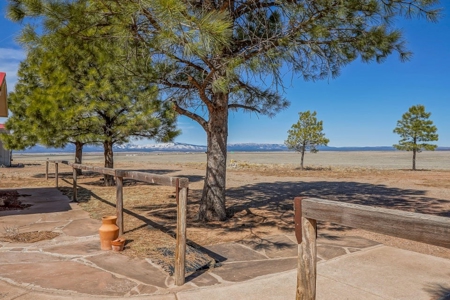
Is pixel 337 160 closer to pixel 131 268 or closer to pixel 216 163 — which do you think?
pixel 216 163

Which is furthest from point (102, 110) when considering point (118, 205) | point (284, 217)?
point (284, 217)

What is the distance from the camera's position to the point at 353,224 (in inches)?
72.8

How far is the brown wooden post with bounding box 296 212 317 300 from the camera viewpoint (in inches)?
82.9

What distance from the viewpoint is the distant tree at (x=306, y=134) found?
21906mm

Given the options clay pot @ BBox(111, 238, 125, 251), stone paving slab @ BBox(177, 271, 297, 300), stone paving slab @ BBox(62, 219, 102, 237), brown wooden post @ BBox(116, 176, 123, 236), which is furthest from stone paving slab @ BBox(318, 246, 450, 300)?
stone paving slab @ BBox(62, 219, 102, 237)

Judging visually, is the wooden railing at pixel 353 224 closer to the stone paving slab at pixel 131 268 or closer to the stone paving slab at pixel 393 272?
the stone paving slab at pixel 393 272

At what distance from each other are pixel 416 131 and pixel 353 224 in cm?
2321

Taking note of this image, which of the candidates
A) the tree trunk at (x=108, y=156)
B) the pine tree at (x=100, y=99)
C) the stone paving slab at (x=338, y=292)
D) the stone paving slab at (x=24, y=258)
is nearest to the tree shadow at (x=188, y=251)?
the stone paving slab at (x=24, y=258)

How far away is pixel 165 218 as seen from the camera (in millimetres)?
6668

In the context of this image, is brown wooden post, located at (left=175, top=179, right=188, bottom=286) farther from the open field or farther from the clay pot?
the open field

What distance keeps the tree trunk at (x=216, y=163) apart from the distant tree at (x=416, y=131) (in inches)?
759

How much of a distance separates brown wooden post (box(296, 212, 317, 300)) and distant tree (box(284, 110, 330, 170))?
20247 millimetres

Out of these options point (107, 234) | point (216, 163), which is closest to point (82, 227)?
point (107, 234)

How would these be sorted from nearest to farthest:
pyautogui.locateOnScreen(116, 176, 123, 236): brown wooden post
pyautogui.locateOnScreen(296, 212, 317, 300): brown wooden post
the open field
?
1. pyautogui.locateOnScreen(296, 212, 317, 300): brown wooden post
2. pyautogui.locateOnScreen(116, 176, 123, 236): brown wooden post
3. the open field
